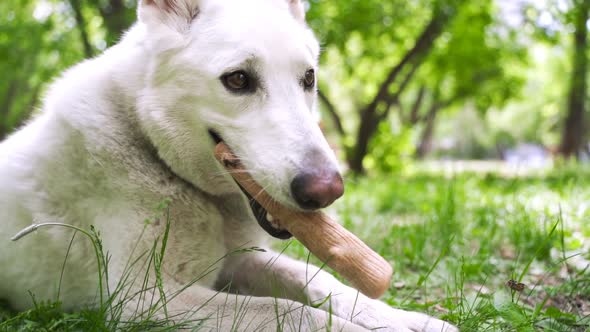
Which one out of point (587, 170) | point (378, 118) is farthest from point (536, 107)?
point (587, 170)

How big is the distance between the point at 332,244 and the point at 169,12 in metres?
1.29

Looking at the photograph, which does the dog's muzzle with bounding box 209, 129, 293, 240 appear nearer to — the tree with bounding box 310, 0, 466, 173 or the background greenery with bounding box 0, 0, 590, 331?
the background greenery with bounding box 0, 0, 590, 331

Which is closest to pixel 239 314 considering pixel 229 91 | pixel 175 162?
pixel 175 162

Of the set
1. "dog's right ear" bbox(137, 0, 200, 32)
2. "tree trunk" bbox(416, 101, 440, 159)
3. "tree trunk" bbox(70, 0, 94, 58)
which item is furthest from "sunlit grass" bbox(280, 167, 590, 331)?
"tree trunk" bbox(416, 101, 440, 159)

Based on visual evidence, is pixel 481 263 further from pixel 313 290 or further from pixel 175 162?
pixel 175 162

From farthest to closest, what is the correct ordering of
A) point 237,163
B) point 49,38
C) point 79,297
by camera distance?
point 49,38 → point 79,297 → point 237,163

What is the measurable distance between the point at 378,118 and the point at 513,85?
401 inches

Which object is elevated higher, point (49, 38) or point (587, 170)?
point (49, 38)

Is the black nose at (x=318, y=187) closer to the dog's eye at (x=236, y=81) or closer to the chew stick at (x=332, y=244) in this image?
the chew stick at (x=332, y=244)

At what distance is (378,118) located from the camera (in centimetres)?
1289

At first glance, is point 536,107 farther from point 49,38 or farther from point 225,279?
point 225,279

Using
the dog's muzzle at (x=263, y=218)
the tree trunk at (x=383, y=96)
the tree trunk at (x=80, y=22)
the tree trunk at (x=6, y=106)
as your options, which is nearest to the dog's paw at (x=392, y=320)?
the dog's muzzle at (x=263, y=218)

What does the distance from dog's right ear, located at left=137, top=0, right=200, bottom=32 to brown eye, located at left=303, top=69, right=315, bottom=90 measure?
1.89 feet

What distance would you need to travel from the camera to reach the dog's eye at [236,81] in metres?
2.02
